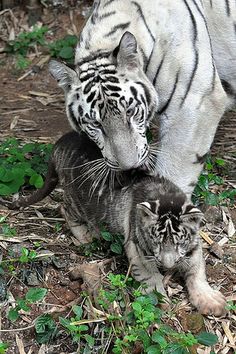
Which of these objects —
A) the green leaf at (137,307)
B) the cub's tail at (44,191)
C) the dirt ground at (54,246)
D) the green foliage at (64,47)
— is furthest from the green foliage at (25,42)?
the green leaf at (137,307)

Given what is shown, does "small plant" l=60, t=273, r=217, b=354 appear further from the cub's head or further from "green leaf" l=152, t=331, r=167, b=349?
the cub's head

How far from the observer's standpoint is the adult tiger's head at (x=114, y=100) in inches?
148

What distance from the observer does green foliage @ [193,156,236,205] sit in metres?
4.59

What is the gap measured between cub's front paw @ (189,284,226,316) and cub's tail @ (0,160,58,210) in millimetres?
1076

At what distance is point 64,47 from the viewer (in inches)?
262

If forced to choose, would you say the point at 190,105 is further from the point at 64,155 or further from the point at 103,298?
the point at 103,298

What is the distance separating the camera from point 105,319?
361cm

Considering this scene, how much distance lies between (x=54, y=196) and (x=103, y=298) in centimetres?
126

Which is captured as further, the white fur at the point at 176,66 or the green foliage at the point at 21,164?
the green foliage at the point at 21,164

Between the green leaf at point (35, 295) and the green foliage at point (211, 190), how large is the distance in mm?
1280

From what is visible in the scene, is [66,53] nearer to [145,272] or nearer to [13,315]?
[145,272]

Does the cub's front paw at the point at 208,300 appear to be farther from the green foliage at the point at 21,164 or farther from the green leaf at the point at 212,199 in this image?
the green foliage at the point at 21,164

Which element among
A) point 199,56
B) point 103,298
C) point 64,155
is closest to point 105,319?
point 103,298

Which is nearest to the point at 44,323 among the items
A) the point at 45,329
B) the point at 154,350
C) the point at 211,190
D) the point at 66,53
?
the point at 45,329
